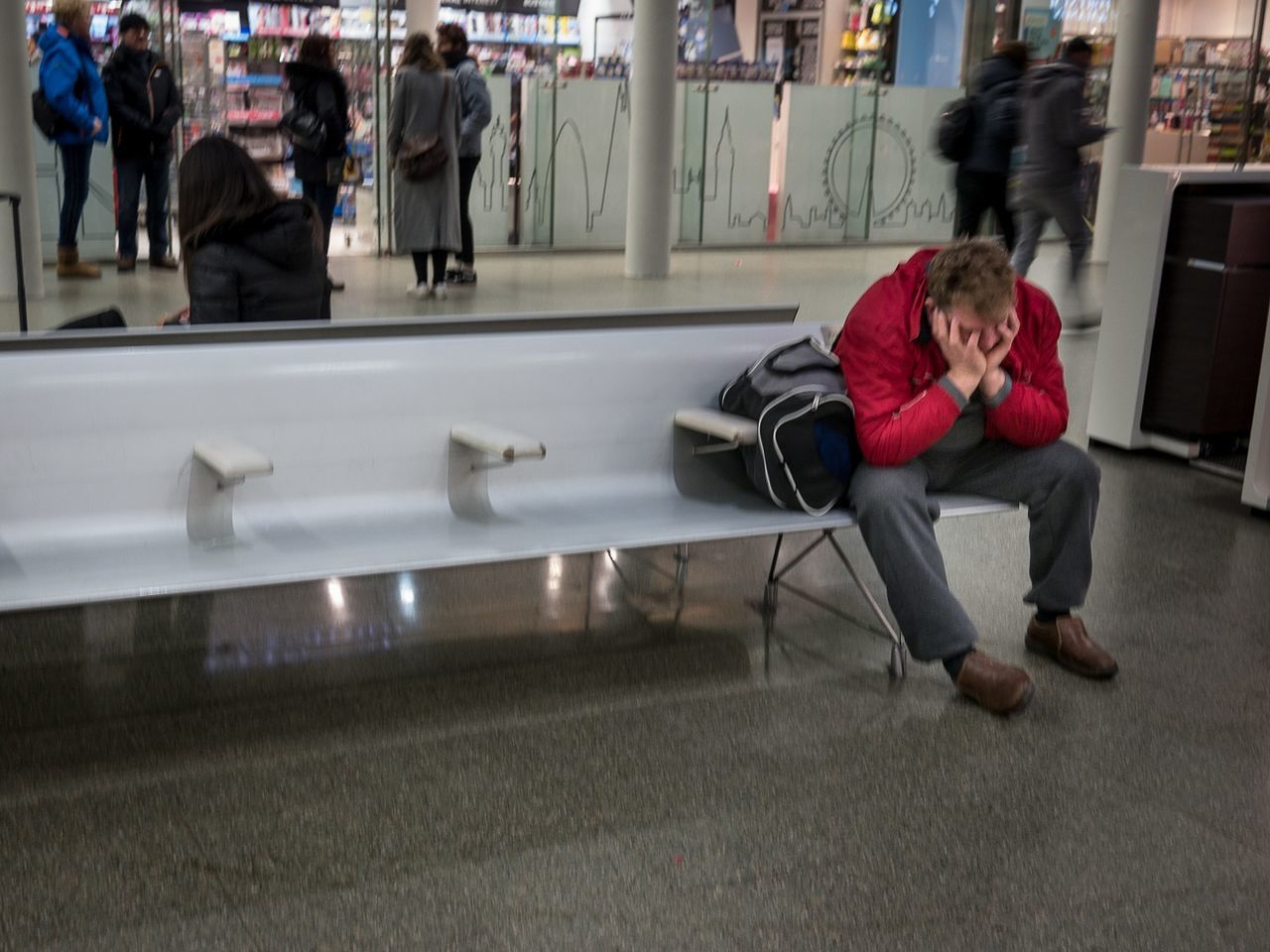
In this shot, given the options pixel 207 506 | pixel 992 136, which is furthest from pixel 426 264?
pixel 207 506

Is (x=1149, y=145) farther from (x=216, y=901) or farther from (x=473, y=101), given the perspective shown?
(x=216, y=901)

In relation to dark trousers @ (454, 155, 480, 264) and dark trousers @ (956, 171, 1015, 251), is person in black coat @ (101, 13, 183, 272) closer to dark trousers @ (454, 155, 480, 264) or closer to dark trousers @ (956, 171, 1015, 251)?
dark trousers @ (454, 155, 480, 264)

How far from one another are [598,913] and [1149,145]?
42.1ft

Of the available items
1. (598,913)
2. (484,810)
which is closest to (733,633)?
(484,810)

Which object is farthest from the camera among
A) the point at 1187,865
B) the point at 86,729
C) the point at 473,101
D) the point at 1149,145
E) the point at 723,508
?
the point at 1149,145

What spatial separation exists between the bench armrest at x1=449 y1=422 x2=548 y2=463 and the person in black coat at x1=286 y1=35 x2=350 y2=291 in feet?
18.7

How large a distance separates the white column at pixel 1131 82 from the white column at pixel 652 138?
3952 millimetres

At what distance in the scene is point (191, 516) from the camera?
11.0ft

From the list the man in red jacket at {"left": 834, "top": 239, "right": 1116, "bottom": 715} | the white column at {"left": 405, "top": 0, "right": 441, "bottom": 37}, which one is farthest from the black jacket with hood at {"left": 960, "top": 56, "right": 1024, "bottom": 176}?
the white column at {"left": 405, "top": 0, "right": 441, "bottom": 37}

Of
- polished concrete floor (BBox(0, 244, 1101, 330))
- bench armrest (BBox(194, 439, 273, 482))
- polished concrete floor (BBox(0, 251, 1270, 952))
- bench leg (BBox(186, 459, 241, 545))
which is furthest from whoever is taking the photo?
polished concrete floor (BBox(0, 244, 1101, 330))

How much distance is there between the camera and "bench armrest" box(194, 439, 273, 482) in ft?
9.91

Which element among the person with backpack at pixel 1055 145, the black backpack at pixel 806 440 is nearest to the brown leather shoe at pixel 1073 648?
the black backpack at pixel 806 440

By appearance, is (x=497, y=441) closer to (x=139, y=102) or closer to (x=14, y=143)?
(x=14, y=143)

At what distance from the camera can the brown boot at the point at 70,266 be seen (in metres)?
9.52
